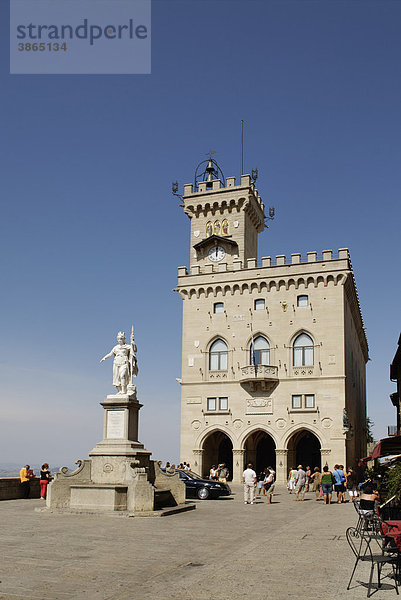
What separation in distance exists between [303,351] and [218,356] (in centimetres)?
649

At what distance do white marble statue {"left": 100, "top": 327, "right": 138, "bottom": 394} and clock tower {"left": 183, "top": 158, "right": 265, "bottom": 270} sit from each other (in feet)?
91.8

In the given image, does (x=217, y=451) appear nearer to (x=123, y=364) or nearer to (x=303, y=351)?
(x=303, y=351)

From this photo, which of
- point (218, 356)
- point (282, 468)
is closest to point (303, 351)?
Result: point (218, 356)

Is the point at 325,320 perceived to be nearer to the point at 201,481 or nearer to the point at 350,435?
the point at 350,435

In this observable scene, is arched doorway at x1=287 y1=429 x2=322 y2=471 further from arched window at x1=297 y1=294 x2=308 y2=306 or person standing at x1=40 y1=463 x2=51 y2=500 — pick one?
person standing at x1=40 y1=463 x2=51 y2=500

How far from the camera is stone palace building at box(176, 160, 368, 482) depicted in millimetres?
43375

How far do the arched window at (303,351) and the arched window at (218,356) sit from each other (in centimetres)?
539

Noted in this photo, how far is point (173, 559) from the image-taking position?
11.5 metres

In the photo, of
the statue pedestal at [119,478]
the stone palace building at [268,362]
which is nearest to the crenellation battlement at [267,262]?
the stone palace building at [268,362]

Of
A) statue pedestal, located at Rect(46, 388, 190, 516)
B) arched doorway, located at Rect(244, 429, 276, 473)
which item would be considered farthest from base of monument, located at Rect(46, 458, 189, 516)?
arched doorway, located at Rect(244, 429, 276, 473)

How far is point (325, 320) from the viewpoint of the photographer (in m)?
44.1

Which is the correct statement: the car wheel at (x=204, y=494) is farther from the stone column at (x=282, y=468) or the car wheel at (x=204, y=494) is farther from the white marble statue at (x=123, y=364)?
the stone column at (x=282, y=468)

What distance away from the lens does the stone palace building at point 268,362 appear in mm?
43375

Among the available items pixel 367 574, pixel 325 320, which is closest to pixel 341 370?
pixel 325 320
